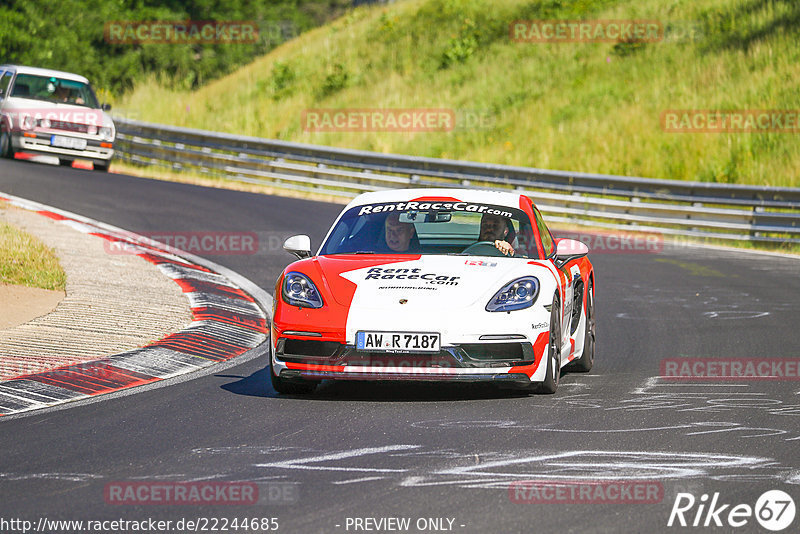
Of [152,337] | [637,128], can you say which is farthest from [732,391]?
[637,128]

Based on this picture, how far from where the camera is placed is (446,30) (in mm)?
39688

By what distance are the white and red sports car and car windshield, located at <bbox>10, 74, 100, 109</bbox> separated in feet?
57.3

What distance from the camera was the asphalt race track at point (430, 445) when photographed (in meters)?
5.05

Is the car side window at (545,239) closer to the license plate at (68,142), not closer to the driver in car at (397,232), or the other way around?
the driver in car at (397,232)

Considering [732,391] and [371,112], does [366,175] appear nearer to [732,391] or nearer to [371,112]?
[371,112]

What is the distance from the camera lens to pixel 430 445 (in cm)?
632

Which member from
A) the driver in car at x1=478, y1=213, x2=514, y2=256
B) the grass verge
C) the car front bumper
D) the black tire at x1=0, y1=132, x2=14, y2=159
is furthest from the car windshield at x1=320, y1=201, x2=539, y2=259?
the black tire at x1=0, y1=132, x2=14, y2=159

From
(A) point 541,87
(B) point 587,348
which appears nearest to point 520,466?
(B) point 587,348

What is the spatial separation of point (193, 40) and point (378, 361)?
162 feet

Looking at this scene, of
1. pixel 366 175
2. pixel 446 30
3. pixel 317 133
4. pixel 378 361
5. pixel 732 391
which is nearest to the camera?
pixel 378 361

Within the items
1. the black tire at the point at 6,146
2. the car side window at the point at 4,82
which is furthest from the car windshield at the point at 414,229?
the car side window at the point at 4,82

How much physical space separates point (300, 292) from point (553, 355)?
5.54 ft

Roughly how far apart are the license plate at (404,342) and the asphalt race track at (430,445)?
0.37m

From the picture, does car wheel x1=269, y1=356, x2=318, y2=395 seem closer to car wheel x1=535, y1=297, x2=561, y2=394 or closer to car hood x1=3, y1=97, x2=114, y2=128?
car wheel x1=535, y1=297, x2=561, y2=394
